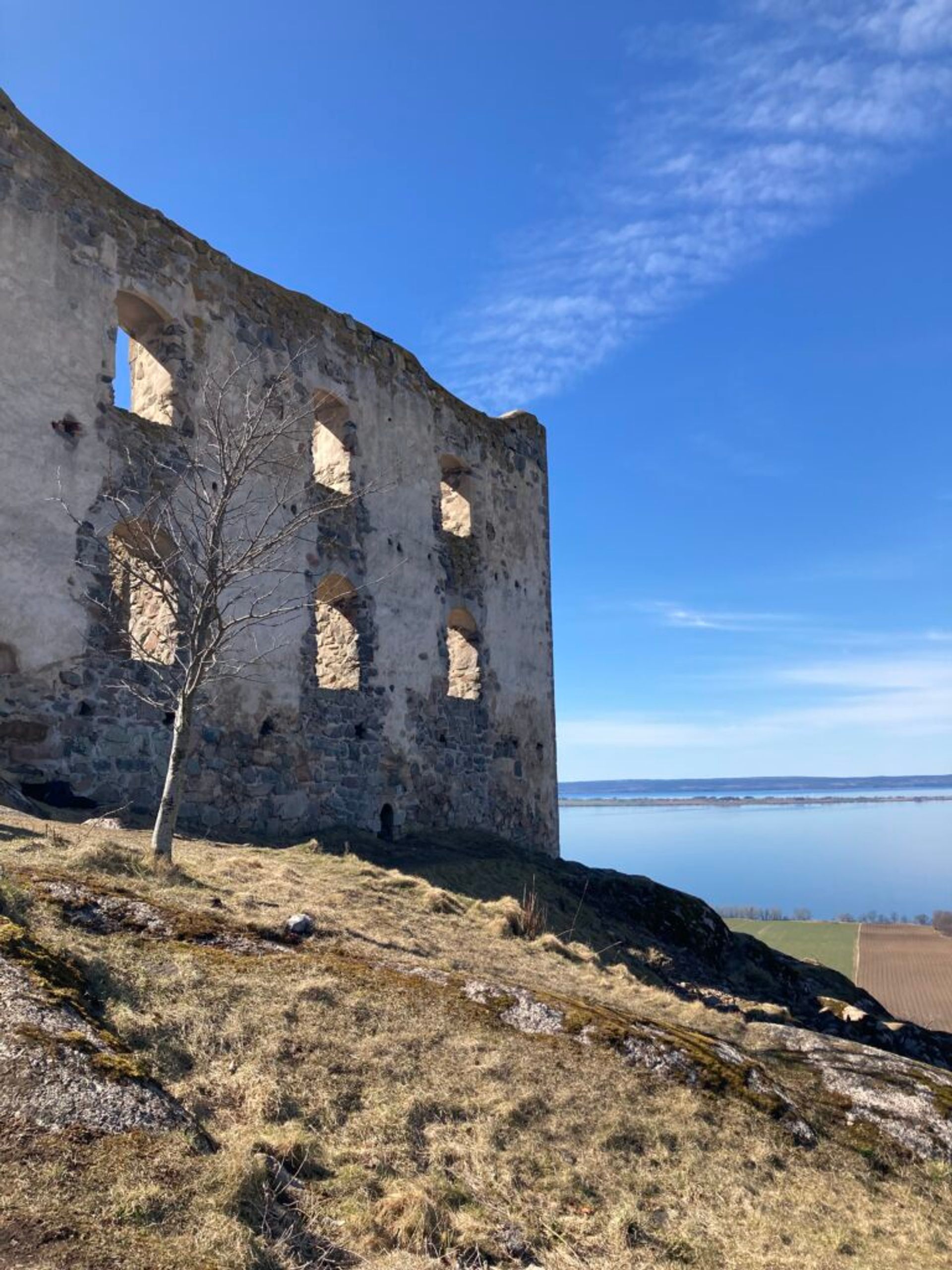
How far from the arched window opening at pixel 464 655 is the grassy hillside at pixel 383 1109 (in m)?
8.61

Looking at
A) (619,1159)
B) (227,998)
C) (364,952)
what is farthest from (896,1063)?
(227,998)

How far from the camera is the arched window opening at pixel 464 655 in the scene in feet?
55.1

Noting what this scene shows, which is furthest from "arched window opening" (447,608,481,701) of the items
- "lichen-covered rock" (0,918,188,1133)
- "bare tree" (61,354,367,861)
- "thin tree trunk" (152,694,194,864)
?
"lichen-covered rock" (0,918,188,1133)

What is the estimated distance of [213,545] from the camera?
827 cm

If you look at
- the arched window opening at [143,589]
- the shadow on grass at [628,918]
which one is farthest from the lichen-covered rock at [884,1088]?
the arched window opening at [143,589]

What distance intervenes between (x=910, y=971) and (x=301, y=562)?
3805 centimetres

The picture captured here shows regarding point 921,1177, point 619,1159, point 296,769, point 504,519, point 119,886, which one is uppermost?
point 504,519

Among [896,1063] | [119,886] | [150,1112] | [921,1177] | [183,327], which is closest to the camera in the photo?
[150,1112]

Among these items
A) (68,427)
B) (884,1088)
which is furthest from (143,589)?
(884,1088)

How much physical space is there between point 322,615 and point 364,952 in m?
8.69

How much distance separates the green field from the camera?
44250 millimetres

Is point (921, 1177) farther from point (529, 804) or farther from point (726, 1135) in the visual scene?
point (529, 804)

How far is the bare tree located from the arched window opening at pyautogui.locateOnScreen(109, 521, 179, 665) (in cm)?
Result: 2

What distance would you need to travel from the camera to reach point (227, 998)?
528 centimetres
